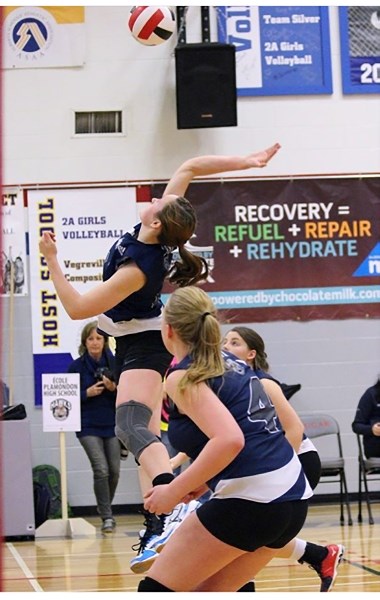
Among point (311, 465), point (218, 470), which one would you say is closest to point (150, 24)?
point (311, 465)

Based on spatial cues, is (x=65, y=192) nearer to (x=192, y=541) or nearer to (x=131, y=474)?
(x=131, y=474)

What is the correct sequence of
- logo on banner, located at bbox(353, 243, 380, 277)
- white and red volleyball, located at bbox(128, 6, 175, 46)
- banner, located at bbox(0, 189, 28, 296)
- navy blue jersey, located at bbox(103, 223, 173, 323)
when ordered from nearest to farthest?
navy blue jersey, located at bbox(103, 223, 173, 323)
white and red volleyball, located at bbox(128, 6, 175, 46)
banner, located at bbox(0, 189, 28, 296)
logo on banner, located at bbox(353, 243, 380, 277)

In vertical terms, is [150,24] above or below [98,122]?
above

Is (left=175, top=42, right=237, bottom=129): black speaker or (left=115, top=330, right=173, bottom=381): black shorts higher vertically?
(left=175, top=42, right=237, bottom=129): black speaker

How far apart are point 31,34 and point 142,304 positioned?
693 cm

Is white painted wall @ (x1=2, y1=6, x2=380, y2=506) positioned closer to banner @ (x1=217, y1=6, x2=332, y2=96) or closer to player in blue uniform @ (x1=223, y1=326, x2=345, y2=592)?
banner @ (x1=217, y1=6, x2=332, y2=96)

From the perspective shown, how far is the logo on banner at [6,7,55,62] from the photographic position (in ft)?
36.0

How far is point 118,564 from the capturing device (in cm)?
698

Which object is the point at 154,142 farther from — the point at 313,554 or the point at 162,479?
the point at 162,479

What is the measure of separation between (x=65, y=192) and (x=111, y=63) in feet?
4.98

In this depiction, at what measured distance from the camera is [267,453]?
11.5ft

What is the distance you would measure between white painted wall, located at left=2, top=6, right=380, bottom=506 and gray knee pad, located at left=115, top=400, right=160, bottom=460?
6.25m

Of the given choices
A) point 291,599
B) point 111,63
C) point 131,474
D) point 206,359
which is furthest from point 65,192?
point 291,599

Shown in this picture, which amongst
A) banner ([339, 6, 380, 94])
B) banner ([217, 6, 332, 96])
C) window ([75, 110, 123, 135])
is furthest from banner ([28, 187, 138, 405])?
banner ([339, 6, 380, 94])
